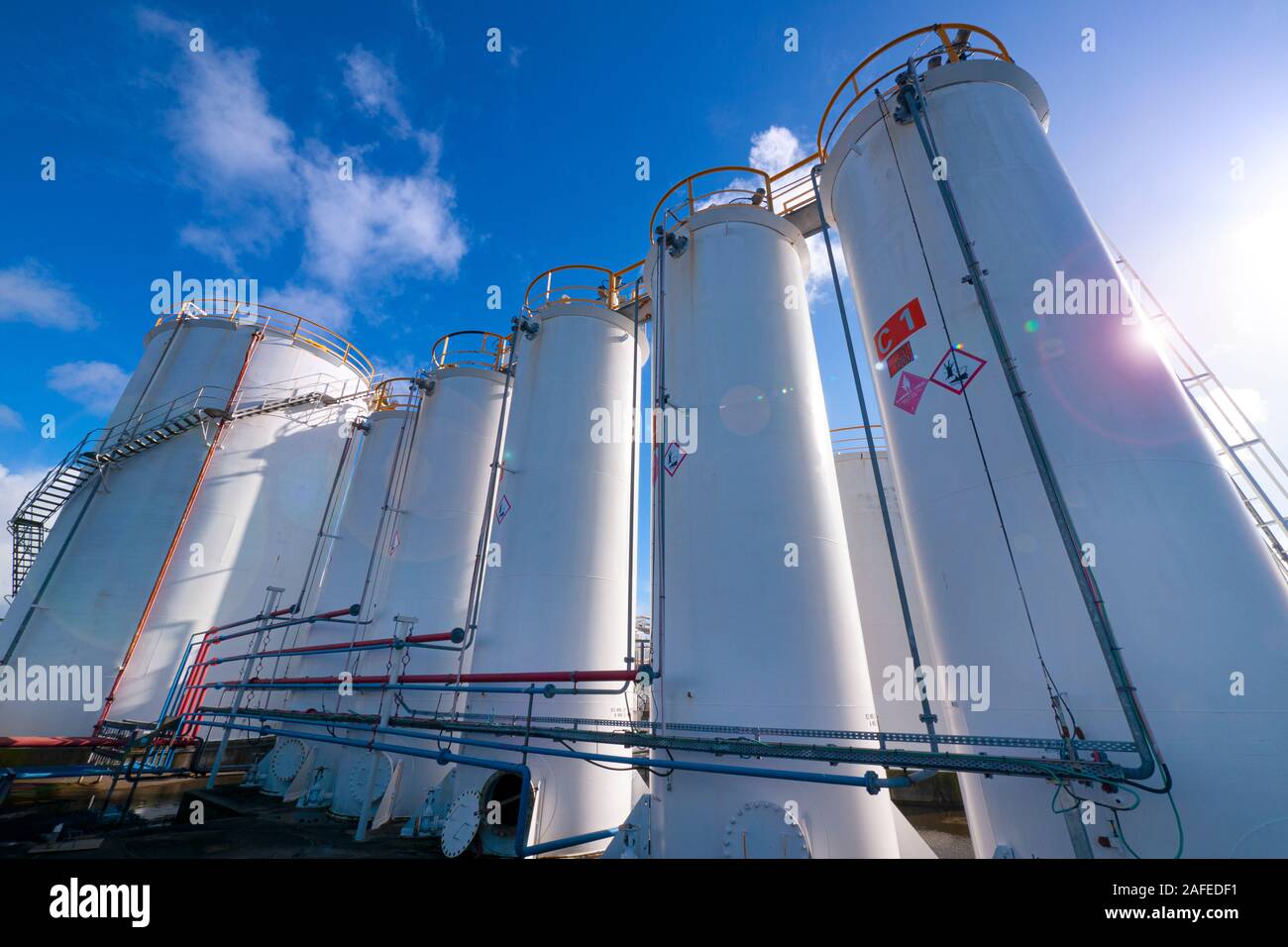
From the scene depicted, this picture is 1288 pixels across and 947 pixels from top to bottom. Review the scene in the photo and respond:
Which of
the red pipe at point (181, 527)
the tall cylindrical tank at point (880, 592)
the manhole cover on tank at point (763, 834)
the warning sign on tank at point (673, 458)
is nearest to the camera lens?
the manhole cover on tank at point (763, 834)

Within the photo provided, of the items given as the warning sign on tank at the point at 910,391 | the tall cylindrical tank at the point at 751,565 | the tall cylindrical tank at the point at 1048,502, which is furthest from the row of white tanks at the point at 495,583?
the warning sign on tank at the point at 910,391

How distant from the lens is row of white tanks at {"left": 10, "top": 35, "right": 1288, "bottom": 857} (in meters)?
4.01

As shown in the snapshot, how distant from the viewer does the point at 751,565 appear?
6320mm

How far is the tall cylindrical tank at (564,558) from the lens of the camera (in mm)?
7305

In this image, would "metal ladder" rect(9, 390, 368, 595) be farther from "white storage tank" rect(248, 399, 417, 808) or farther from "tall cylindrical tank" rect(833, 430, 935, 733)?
"tall cylindrical tank" rect(833, 430, 935, 733)

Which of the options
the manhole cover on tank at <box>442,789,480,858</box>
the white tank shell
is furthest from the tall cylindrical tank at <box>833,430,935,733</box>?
the white tank shell

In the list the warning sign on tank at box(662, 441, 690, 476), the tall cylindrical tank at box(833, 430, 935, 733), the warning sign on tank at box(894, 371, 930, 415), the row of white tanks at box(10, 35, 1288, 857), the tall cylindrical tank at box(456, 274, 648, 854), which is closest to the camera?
the row of white tanks at box(10, 35, 1288, 857)

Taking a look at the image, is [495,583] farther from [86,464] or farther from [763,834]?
[86,464]

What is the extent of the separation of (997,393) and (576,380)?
7.18 meters

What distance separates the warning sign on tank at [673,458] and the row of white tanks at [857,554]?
0.24ft

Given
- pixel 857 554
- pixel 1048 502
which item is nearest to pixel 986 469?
pixel 1048 502

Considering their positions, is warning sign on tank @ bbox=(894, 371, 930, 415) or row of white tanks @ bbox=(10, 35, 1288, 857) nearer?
row of white tanks @ bbox=(10, 35, 1288, 857)

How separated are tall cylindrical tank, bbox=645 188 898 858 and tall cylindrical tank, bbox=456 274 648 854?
1958mm

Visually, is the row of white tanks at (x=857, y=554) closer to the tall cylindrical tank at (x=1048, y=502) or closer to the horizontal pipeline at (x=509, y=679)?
the tall cylindrical tank at (x=1048, y=502)
